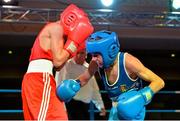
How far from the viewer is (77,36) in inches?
93.7

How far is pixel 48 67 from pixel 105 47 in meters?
0.41

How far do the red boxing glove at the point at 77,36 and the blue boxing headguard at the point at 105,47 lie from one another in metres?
0.23

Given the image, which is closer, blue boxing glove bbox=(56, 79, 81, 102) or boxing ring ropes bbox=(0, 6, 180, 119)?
blue boxing glove bbox=(56, 79, 81, 102)

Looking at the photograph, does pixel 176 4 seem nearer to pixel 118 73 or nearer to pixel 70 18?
pixel 70 18

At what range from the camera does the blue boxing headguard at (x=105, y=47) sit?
2.08 metres

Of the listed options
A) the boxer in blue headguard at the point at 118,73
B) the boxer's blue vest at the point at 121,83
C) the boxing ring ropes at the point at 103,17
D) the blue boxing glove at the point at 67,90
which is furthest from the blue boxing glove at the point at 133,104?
the boxing ring ropes at the point at 103,17

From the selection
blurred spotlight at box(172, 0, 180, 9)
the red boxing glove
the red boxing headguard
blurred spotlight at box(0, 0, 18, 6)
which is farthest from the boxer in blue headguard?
blurred spotlight at box(172, 0, 180, 9)

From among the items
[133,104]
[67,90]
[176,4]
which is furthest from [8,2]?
[133,104]

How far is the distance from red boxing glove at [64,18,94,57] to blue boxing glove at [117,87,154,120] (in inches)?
20.8

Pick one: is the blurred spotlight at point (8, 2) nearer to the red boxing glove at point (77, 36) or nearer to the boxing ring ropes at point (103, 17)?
the boxing ring ropes at point (103, 17)

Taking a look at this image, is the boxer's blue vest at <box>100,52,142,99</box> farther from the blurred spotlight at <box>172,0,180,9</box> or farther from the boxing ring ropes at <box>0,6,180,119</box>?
the blurred spotlight at <box>172,0,180,9</box>

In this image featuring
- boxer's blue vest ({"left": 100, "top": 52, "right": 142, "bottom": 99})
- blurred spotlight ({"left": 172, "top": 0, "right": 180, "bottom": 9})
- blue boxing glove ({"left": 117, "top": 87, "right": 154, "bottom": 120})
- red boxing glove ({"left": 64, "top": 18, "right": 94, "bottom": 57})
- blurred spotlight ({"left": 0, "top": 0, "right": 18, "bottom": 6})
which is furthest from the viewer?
blurred spotlight ({"left": 172, "top": 0, "right": 180, "bottom": 9})

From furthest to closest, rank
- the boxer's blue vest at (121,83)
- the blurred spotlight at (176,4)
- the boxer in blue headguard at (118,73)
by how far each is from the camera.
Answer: the blurred spotlight at (176,4) < the boxer's blue vest at (121,83) < the boxer in blue headguard at (118,73)

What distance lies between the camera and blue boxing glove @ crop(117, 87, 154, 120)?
1.87 m
